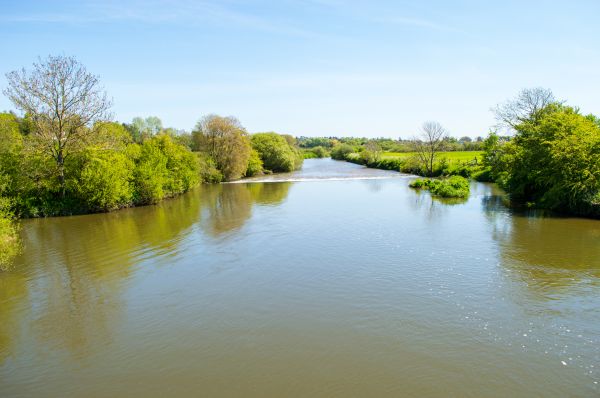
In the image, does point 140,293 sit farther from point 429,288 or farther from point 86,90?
point 86,90

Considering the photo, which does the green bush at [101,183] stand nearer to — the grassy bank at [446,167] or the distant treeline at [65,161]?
the distant treeline at [65,161]

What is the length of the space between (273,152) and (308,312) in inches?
2256

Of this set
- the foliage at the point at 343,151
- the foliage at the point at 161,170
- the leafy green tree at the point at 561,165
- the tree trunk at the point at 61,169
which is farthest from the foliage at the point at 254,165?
the foliage at the point at 343,151

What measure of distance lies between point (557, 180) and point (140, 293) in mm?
25312

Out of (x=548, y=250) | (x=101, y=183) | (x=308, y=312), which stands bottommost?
(x=308, y=312)

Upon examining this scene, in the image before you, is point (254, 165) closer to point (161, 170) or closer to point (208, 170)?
point (208, 170)

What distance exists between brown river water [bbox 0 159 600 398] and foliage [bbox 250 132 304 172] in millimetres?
46110

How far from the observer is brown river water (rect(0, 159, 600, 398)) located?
834 centimetres

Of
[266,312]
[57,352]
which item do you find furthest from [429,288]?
[57,352]

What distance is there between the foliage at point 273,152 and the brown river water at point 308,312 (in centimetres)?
4611

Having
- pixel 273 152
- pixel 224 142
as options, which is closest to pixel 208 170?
pixel 224 142

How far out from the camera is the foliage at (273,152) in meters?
67.4

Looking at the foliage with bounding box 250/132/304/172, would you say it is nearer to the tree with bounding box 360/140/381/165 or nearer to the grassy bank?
the grassy bank

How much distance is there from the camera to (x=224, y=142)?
5241 cm
